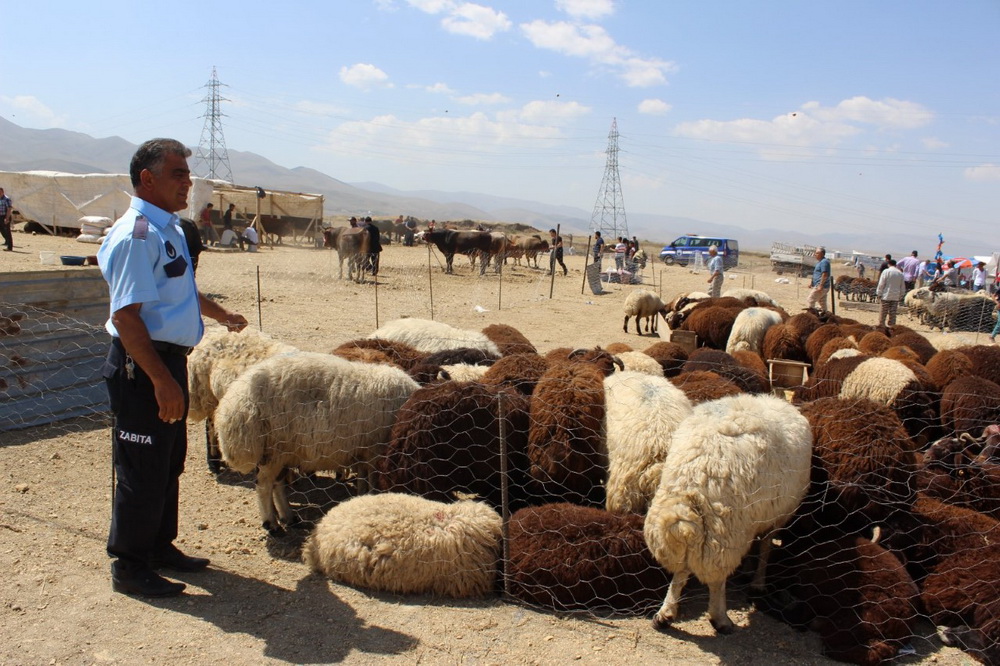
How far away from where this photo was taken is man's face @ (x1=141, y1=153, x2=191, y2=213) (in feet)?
10.9

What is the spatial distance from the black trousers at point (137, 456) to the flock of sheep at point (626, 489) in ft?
3.05

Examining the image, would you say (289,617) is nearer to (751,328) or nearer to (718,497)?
(718,497)

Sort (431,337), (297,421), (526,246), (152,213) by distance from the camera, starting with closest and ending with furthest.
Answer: (152,213), (297,421), (431,337), (526,246)

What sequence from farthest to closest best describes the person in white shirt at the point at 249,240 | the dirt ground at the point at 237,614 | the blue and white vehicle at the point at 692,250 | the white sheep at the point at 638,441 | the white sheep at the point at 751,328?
the blue and white vehicle at the point at 692,250, the person in white shirt at the point at 249,240, the white sheep at the point at 751,328, the white sheep at the point at 638,441, the dirt ground at the point at 237,614

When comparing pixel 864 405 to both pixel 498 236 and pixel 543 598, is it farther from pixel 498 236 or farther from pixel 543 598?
pixel 498 236

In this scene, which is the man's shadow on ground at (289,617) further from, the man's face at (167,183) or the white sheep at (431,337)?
the white sheep at (431,337)

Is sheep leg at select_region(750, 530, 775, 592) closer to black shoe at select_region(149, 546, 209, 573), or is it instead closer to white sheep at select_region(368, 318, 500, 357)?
black shoe at select_region(149, 546, 209, 573)

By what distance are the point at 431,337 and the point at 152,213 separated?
167 inches

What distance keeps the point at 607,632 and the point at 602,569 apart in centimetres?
36

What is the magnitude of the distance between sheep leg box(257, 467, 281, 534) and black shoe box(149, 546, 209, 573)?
2.29ft

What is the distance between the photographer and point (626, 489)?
419 cm

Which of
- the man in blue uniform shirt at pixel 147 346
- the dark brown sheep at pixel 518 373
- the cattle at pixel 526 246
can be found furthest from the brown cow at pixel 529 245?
the man in blue uniform shirt at pixel 147 346

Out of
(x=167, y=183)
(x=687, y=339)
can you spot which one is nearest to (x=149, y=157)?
(x=167, y=183)

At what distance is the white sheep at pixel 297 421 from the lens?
4.38 meters
